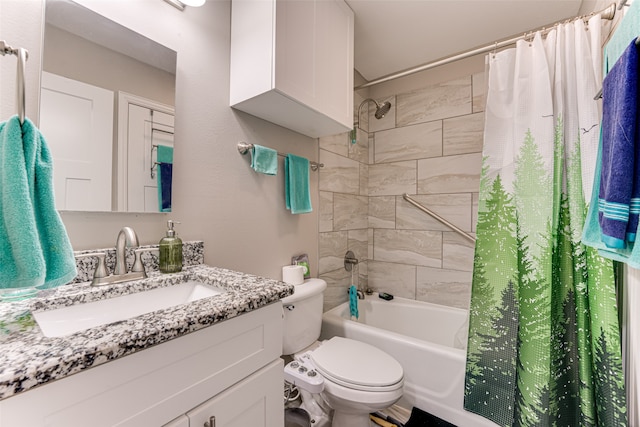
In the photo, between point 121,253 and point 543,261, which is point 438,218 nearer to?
point 543,261

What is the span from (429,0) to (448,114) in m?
0.82

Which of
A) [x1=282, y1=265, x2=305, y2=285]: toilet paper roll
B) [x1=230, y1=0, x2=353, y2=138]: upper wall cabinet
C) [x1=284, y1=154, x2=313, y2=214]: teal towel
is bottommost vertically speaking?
[x1=282, y1=265, x2=305, y2=285]: toilet paper roll

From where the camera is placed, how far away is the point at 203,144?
1.19m

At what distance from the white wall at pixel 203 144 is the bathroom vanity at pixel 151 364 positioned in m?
0.34

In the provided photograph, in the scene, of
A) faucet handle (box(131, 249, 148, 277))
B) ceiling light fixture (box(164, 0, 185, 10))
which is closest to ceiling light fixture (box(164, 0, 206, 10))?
ceiling light fixture (box(164, 0, 185, 10))

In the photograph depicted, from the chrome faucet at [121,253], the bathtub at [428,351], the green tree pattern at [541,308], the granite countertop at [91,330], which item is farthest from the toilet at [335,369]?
the chrome faucet at [121,253]

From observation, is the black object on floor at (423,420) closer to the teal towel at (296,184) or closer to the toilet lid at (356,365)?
the toilet lid at (356,365)

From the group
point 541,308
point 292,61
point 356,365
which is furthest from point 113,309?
point 541,308

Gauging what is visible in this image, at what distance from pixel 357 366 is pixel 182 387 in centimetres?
88

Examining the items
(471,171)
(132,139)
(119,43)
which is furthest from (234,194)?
(471,171)

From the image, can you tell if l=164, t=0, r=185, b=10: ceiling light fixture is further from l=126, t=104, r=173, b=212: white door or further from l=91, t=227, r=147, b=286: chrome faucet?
l=91, t=227, r=147, b=286: chrome faucet

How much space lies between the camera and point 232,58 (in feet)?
4.20

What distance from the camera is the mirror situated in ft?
2.72

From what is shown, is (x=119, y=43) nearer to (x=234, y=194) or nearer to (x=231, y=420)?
(x=234, y=194)
